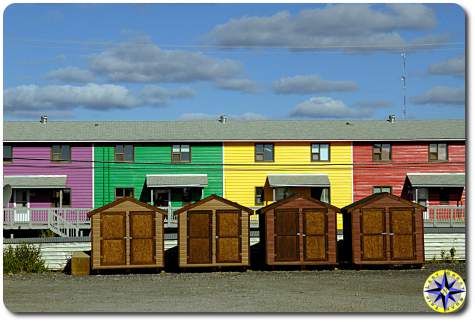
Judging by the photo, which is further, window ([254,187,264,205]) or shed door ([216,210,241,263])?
window ([254,187,264,205])

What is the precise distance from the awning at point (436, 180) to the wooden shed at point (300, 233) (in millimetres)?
16598

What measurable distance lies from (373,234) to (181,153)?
58.9 feet

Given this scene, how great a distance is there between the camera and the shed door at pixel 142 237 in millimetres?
23812

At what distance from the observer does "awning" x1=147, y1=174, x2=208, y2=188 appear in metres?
39.6

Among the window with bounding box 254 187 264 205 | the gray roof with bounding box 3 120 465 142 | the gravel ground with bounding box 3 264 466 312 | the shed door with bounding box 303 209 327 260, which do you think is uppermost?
the gray roof with bounding box 3 120 465 142

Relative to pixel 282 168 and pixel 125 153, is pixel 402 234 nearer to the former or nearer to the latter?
pixel 282 168

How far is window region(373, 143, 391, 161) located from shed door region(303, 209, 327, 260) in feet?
57.7

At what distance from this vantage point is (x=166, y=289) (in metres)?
20.2

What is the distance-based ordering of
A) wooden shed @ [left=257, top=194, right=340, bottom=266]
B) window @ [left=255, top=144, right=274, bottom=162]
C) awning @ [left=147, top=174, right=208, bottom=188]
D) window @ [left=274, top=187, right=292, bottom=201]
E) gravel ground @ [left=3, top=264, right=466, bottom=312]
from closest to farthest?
gravel ground @ [left=3, top=264, right=466, bottom=312]
wooden shed @ [left=257, top=194, right=340, bottom=266]
awning @ [left=147, top=174, right=208, bottom=188]
window @ [left=274, top=187, right=292, bottom=201]
window @ [left=255, top=144, right=274, bottom=162]

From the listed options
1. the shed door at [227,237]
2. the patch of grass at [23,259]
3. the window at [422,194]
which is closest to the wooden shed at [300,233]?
the shed door at [227,237]

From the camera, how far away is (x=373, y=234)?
24.4 meters

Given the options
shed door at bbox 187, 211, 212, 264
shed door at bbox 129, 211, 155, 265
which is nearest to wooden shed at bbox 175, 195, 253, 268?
shed door at bbox 187, 211, 212, 264

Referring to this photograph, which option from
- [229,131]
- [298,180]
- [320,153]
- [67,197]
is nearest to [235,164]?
[229,131]

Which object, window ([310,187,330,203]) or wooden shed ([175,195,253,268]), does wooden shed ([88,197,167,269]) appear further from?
window ([310,187,330,203])
